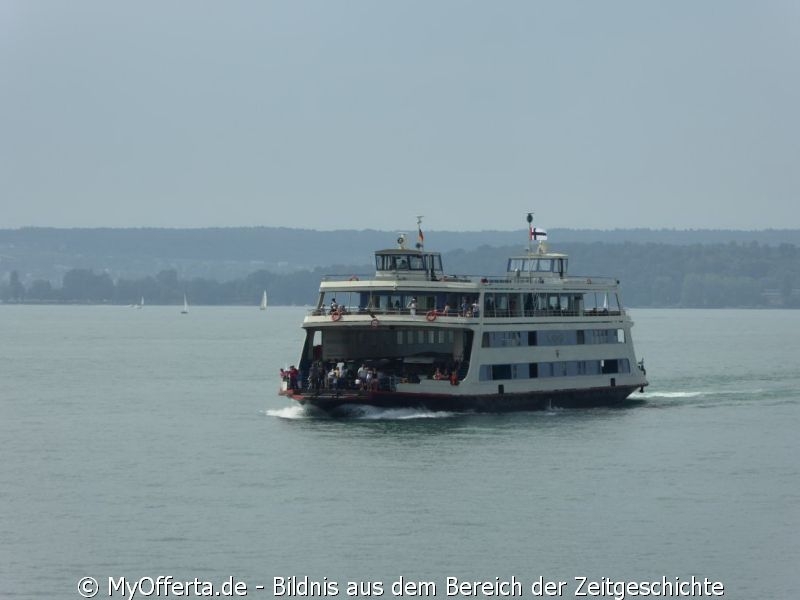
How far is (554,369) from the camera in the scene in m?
64.9

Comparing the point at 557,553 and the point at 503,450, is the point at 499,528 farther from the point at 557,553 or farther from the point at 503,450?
the point at 503,450

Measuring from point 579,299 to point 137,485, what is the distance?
25.6 meters

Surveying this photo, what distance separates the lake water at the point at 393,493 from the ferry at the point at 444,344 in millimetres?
1026

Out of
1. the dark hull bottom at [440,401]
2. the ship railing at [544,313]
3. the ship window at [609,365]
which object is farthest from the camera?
the ship window at [609,365]

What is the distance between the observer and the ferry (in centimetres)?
6009

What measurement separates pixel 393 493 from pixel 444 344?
56.8 ft

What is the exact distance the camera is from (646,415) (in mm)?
65812

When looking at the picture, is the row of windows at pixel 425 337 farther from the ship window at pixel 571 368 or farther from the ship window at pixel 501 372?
the ship window at pixel 571 368

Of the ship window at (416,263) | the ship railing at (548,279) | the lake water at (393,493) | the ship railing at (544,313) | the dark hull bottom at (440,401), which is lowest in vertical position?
the lake water at (393,493)

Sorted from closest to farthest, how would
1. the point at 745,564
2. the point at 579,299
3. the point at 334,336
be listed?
the point at 745,564 < the point at 334,336 < the point at 579,299

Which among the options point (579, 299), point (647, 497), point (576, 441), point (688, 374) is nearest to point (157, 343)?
point (688, 374)

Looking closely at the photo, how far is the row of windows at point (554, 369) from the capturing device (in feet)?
203

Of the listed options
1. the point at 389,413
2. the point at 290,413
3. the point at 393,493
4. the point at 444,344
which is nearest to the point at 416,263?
the point at 444,344

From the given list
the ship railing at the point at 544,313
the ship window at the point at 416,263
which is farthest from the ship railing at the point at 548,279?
the ship window at the point at 416,263
